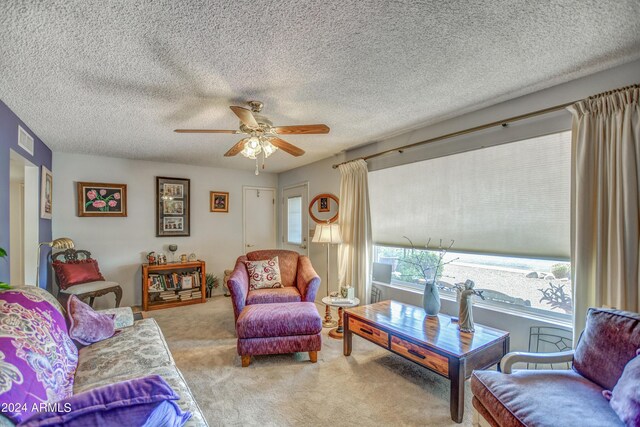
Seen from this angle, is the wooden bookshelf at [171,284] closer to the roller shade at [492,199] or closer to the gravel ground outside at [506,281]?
the roller shade at [492,199]

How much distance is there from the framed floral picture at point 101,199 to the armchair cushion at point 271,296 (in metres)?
2.74

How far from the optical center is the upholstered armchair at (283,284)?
10.1 ft

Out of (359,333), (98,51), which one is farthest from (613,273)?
(98,51)

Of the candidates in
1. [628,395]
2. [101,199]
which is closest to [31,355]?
[628,395]

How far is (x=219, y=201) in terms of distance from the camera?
548 cm

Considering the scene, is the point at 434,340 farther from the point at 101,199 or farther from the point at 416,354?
the point at 101,199

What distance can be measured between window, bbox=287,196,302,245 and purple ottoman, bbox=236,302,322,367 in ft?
8.87

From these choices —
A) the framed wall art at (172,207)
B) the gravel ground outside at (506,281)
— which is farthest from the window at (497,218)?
the framed wall art at (172,207)

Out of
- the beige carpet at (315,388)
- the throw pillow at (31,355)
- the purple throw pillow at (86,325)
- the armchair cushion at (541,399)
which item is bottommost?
the beige carpet at (315,388)

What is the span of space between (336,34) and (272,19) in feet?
1.13

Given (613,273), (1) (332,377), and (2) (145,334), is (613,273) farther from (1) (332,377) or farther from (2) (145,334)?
(2) (145,334)

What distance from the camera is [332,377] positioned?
8.03 ft

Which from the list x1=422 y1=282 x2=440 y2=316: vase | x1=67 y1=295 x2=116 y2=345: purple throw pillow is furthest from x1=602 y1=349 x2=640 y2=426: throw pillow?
x1=67 y1=295 x2=116 y2=345: purple throw pillow

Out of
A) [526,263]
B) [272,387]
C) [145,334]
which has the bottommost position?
[272,387]
